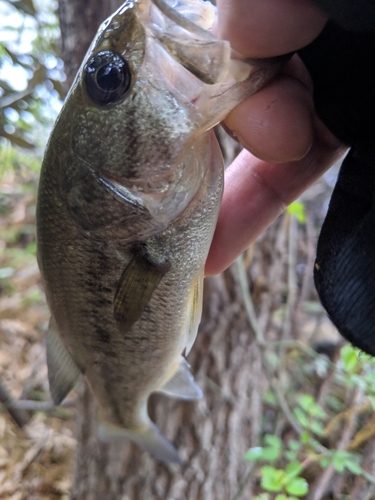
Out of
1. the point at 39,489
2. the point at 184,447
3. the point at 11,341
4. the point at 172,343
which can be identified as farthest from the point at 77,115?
the point at 11,341

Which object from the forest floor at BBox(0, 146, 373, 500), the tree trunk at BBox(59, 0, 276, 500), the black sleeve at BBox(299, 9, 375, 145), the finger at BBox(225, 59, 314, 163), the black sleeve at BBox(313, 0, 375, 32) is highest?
the black sleeve at BBox(313, 0, 375, 32)

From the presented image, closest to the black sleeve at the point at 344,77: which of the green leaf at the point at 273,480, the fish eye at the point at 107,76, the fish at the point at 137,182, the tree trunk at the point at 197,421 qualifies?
the fish at the point at 137,182

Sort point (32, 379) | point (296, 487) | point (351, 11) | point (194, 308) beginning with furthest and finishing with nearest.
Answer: point (32, 379)
point (296, 487)
point (194, 308)
point (351, 11)

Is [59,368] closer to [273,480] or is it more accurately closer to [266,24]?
[273,480]

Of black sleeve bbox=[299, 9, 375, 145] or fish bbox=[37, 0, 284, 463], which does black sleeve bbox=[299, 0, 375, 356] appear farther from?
fish bbox=[37, 0, 284, 463]

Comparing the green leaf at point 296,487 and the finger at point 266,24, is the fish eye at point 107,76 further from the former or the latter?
the green leaf at point 296,487

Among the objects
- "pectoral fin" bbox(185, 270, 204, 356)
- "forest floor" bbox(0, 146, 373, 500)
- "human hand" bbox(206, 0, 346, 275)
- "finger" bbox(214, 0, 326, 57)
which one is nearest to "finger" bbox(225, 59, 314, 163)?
"human hand" bbox(206, 0, 346, 275)

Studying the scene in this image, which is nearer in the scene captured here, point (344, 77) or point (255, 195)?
point (344, 77)

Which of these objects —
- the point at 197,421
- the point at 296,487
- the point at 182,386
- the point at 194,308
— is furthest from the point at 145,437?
the point at 194,308

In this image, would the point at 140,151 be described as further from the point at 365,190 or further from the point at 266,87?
the point at 365,190

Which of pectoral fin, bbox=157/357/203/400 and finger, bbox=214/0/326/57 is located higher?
finger, bbox=214/0/326/57
